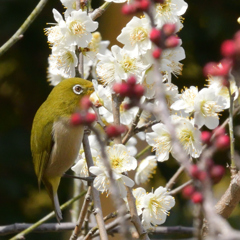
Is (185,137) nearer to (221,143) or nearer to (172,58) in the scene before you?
(172,58)

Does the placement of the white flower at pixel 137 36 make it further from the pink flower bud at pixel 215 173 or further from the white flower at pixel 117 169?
the pink flower bud at pixel 215 173

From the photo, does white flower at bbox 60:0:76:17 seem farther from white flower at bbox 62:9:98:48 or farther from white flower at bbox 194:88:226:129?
white flower at bbox 194:88:226:129

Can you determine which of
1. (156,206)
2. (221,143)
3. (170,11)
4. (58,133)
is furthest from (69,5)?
(221,143)

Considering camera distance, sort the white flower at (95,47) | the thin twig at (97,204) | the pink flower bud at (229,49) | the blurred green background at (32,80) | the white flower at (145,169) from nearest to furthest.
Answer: the pink flower bud at (229,49), the thin twig at (97,204), the white flower at (95,47), the white flower at (145,169), the blurred green background at (32,80)

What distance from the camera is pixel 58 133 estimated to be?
7.47 feet

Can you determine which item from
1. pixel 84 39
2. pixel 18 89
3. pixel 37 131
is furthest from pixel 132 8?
pixel 18 89

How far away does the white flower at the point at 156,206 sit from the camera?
172cm

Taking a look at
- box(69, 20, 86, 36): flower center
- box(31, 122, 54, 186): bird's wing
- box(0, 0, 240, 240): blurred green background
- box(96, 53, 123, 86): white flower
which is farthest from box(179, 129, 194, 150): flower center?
box(0, 0, 240, 240): blurred green background

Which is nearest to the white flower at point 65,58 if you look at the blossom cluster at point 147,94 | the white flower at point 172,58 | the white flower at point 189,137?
the blossom cluster at point 147,94

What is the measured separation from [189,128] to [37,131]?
3.07ft

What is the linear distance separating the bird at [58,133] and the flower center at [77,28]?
34 centimetres

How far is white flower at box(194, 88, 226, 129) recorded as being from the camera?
1.65 m

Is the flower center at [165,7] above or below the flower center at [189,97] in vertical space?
above

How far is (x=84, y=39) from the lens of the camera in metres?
1.82
